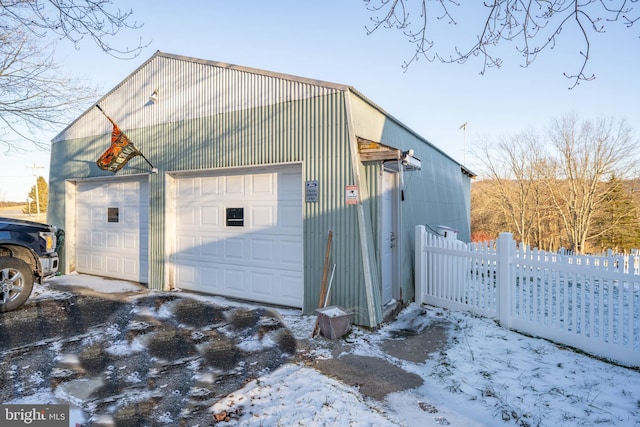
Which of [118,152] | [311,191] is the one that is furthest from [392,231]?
[118,152]

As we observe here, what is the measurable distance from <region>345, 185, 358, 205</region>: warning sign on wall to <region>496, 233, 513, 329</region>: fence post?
2.22 m

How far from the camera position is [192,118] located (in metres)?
7.02

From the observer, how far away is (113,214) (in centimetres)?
851

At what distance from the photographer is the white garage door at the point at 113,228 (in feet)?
26.3

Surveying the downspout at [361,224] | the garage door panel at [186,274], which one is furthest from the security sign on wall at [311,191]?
the garage door panel at [186,274]

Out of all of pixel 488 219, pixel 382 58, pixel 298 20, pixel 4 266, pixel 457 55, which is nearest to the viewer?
pixel 457 55

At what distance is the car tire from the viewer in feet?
18.7

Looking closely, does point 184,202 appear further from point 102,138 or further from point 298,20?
point 298,20

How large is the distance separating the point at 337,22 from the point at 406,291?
454cm

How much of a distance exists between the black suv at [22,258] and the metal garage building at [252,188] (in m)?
1.72

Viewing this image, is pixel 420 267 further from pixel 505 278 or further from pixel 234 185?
pixel 234 185

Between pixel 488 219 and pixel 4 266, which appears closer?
pixel 4 266

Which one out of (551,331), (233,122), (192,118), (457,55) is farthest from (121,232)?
(551,331)

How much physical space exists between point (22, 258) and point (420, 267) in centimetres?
692
